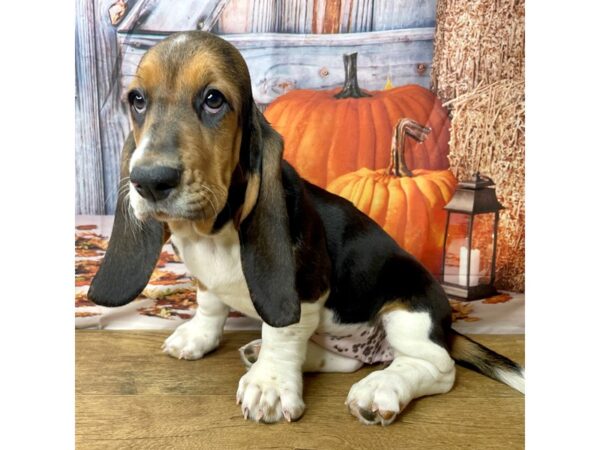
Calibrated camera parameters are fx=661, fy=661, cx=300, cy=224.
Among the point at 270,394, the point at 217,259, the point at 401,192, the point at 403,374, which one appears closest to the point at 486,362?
the point at 403,374

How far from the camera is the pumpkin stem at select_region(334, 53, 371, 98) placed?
360 cm

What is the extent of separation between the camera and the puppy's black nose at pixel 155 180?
6.71ft

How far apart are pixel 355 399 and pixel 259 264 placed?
0.64 meters

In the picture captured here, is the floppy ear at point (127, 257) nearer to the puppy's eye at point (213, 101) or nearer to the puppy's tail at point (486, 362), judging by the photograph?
the puppy's eye at point (213, 101)

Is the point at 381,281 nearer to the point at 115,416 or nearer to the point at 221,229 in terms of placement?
the point at 221,229

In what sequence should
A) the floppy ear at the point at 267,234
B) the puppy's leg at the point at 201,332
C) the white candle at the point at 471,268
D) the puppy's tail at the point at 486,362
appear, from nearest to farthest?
the floppy ear at the point at 267,234, the puppy's tail at the point at 486,362, the puppy's leg at the point at 201,332, the white candle at the point at 471,268

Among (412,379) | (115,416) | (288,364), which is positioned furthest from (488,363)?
(115,416)

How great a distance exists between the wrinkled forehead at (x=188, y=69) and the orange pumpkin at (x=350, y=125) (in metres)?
1.37

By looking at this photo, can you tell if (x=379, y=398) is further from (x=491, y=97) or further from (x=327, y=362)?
(x=491, y=97)

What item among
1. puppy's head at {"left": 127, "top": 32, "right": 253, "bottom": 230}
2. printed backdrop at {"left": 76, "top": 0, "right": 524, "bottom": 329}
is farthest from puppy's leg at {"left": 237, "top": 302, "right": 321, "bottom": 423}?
printed backdrop at {"left": 76, "top": 0, "right": 524, "bottom": 329}

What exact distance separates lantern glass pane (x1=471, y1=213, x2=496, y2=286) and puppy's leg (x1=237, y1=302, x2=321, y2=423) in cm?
140

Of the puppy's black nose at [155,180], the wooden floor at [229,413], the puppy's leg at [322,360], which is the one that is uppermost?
the puppy's black nose at [155,180]

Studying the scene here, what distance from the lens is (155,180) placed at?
6.72 ft

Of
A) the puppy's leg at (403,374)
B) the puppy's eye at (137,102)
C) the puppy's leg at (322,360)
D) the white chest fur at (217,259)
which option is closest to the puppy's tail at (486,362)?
the puppy's leg at (403,374)
